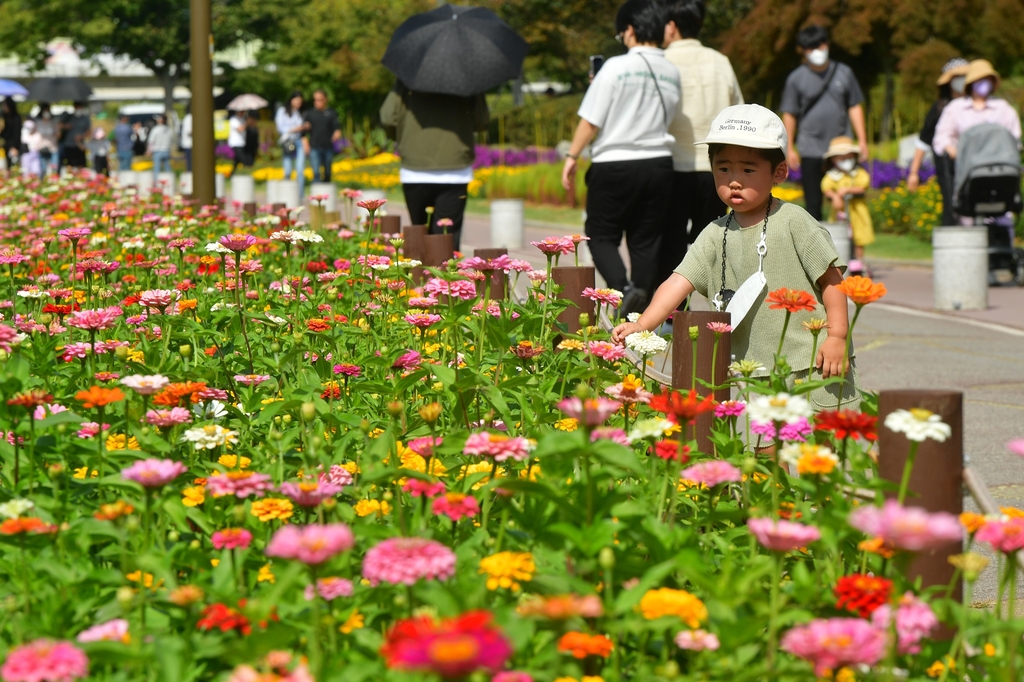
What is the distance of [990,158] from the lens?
411 inches

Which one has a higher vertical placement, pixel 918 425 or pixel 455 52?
pixel 455 52

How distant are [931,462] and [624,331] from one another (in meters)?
1.37

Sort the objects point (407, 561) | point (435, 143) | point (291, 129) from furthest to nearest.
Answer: point (291, 129), point (435, 143), point (407, 561)

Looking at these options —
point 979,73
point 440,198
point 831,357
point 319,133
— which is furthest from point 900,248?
point 831,357

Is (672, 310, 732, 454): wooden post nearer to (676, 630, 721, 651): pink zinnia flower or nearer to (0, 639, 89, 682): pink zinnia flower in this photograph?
(676, 630, 721, 651): pink zinnia flower

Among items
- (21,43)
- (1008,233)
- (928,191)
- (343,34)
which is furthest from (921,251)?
(21,43)

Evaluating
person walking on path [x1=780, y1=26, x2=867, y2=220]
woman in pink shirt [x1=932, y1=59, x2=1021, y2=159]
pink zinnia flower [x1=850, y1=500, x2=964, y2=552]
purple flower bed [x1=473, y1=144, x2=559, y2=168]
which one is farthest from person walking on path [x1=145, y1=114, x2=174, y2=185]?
pink zinnia flower [x1=850, y1=500, x2=964, y2=552]

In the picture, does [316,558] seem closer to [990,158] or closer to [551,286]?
[551,286]

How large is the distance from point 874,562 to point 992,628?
15.7 inches

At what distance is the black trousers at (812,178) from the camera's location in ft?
34.3

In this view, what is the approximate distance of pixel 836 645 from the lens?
164 cm

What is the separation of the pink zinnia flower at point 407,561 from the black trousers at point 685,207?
210 inches

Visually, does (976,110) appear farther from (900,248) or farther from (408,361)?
(408,361)

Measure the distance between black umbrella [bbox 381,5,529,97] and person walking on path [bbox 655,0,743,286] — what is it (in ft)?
4.06
